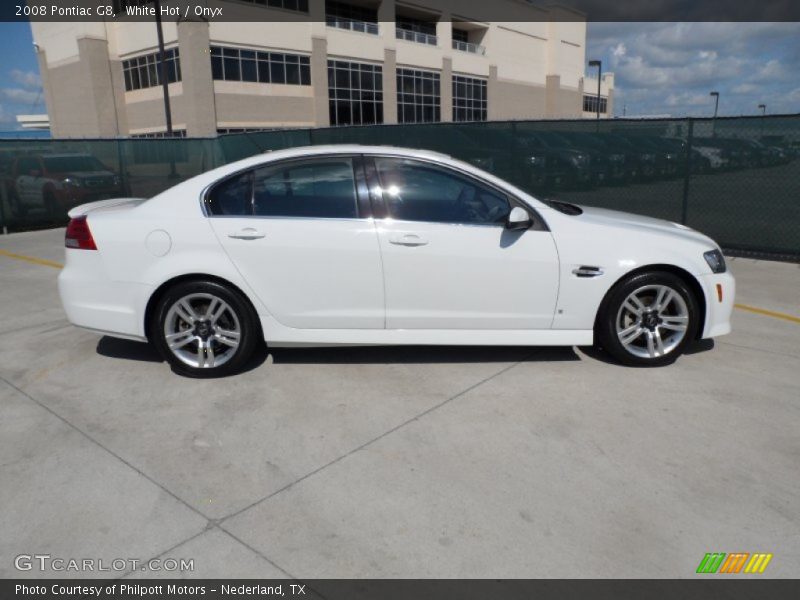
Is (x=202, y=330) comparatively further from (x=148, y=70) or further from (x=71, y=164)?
(x=148, y=70)

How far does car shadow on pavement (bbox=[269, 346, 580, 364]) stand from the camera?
16.3 ft

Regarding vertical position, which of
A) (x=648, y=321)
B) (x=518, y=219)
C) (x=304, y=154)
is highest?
(x=304, y=154)

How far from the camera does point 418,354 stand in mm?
5094

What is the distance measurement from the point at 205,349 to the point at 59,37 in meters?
47.0

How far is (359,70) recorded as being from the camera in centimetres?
4316

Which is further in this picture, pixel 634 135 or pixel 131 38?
pixel 131 38

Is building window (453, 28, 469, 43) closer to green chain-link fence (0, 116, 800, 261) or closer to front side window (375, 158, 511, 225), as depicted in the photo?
green chain-link fence (0, 116, 800, 261)

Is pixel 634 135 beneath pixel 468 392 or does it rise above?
above

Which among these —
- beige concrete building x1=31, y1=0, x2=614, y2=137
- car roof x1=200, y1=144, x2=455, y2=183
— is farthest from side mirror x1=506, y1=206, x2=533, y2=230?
beige concrete building x1=31, y1=0, x2=614, y2=137

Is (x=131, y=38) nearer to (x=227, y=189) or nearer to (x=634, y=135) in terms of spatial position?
(x=634, y=135)

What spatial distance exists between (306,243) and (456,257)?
104cm

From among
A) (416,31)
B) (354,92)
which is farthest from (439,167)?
(416,31)

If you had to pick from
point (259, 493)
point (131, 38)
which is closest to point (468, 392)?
point (259, 493)

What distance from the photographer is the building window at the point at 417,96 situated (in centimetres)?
4709
